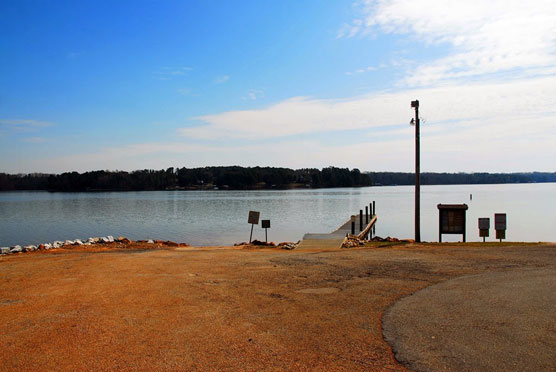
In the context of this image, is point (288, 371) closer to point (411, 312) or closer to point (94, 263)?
point (411, 312)

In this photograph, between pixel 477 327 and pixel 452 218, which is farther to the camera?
pixel 452 218

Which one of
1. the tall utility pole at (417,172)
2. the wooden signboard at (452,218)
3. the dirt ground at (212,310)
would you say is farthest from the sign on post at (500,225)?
the dirt ground at (212,310)

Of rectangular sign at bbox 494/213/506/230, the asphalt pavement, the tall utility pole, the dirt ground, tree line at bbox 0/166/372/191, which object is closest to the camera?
the asphalt pavement

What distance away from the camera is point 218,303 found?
28.4ft

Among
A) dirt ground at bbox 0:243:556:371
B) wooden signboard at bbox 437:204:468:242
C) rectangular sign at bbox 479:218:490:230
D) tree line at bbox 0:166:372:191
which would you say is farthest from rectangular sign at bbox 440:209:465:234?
tree line at bbox 0:166:372:191

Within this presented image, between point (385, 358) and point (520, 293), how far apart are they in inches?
→ 176

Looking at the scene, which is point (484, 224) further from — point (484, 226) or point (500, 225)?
point (500, 225)

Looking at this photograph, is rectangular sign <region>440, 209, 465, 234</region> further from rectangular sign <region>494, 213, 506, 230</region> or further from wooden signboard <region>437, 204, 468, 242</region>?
rectangular sign <region>494, 213, 506, 230</region>

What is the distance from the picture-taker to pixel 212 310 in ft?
26.7

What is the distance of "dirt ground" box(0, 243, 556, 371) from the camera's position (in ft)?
19.2

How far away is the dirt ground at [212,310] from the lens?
5.84 m

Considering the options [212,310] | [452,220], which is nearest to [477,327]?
[212,310]

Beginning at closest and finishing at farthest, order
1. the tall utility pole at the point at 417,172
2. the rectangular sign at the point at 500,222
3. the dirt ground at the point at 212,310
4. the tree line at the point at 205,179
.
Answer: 1. the dirt ground at the point at 212,310
2. the tall utility pole at the point at 417,172
3. the rectangular sign at the point at 500,222
4. the tree line at the point at 205,179

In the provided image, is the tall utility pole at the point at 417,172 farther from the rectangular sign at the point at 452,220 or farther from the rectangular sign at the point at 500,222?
the rectangular sign at the point at 500,222
